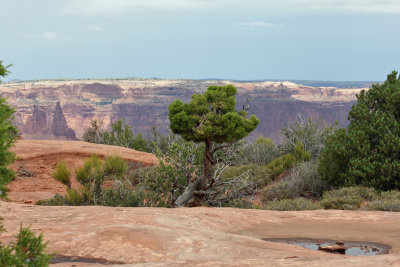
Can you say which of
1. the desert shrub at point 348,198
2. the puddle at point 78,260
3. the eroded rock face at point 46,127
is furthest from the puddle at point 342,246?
the eroded rock face at point 46,127

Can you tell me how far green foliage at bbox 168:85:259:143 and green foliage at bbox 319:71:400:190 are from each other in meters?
3.47

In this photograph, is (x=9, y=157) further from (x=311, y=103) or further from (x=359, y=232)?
(x=311, y=103)

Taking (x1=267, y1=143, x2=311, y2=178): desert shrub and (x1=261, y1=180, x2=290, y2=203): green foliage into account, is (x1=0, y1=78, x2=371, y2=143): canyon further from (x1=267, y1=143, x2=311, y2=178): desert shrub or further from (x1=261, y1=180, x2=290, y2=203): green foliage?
(x1=261, y1=180, x2=290, y2=203): green foliage

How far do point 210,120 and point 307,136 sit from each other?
37.3 ft

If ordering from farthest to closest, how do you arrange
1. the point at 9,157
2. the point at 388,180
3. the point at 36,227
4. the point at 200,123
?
1. the point at 388,180
2. the point at 200,123
3. the point at 36,227
4. the point at 9,157

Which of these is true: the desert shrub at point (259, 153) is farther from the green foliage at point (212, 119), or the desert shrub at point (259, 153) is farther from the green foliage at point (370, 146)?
the green foliage at point (212, 119)

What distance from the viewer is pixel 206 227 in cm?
745

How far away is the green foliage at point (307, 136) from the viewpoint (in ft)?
68.9

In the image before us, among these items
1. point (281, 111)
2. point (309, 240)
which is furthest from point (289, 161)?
point (281, 111)

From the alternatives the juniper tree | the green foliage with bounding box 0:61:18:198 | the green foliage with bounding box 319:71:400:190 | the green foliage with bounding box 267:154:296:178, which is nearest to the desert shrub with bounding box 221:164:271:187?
the green foliage with bounding box 267:154:296:178

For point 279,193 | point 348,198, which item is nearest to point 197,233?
point 348,198

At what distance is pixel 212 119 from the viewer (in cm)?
1160

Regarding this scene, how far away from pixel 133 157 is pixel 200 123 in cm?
964

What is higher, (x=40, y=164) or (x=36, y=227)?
(x=36, y=227)
